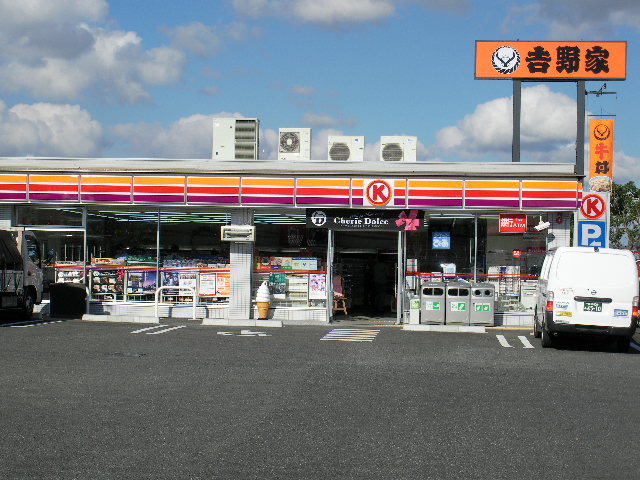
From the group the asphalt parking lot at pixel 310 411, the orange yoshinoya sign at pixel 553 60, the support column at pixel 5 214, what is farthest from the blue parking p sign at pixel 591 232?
the support column at pixel 5 214

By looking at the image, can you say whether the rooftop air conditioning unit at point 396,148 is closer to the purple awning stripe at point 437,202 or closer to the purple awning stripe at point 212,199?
the purple awning stripe at point 437,202

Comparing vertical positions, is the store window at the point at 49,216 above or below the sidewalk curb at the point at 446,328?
above

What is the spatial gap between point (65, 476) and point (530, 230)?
18.2 meters

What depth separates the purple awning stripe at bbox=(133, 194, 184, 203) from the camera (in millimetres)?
22719

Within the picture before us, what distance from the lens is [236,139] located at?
2528 cm

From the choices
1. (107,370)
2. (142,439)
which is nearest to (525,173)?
(107,370)

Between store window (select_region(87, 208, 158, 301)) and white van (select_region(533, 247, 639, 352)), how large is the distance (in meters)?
11.5

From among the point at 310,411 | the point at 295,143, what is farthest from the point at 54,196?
the point at 310,411

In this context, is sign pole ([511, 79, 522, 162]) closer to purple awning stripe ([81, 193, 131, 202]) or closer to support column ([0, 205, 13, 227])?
purple awning stripe ([81, 193, 131, 202])

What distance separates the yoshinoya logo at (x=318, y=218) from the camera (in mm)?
22703

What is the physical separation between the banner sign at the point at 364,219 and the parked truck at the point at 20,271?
7.64 metres

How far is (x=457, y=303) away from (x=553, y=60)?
9.79m

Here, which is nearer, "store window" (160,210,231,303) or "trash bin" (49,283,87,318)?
"trash bin" (49,283,87,318)

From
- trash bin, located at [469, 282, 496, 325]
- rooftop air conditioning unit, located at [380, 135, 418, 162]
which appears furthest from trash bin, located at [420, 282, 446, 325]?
rooftop air conditioning unit, located at [380, 135, 418, 162]
